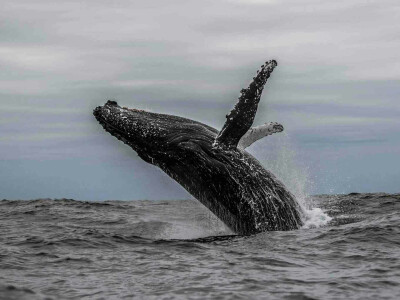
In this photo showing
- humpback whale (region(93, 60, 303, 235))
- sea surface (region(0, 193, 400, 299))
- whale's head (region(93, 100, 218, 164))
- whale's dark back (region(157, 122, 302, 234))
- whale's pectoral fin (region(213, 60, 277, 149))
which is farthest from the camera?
whale's head (region(93, 100, 218, 164))

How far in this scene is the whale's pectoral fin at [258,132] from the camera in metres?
13.2

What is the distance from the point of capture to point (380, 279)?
27.1ft

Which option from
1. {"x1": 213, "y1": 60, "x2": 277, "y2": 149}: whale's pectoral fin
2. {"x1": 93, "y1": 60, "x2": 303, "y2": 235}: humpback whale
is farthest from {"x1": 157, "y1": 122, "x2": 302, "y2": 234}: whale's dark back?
{"x1": 213, "y1": 60, "x2": 277, "y2": 149}: whale's pectoral fin

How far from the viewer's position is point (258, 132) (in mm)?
13398

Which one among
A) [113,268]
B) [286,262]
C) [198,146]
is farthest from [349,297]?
[198,146]

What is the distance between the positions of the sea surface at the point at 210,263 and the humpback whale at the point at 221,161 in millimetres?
496

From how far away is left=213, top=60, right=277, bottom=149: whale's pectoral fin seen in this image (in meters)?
11.6

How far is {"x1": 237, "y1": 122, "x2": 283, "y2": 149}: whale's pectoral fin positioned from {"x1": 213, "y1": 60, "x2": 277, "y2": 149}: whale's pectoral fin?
1.22m

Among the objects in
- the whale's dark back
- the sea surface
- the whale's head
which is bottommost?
the sea surface

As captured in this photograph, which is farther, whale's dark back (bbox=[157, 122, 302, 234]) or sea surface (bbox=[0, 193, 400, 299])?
whale's dark back (bbox=[157, 122, 302, 234])

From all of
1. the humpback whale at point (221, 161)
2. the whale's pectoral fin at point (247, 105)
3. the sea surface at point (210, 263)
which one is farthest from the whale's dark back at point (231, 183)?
the whale's pectoral fin at point (247, 105)

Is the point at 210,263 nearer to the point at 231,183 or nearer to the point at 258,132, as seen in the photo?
the point at 231,183

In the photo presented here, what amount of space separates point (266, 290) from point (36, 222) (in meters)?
10.8

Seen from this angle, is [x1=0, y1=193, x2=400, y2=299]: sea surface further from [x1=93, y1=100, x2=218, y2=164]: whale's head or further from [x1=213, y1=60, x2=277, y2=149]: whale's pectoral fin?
[x1=213, y1=60, x2=277, y2=149]: whale's pectoral fin
